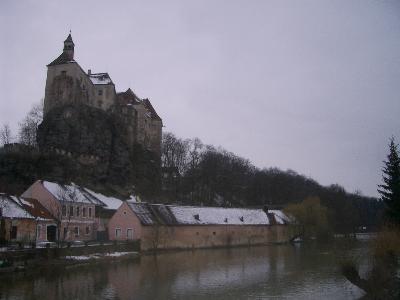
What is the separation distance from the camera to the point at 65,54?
252 feet

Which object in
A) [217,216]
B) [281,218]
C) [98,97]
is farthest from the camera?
[98,97]

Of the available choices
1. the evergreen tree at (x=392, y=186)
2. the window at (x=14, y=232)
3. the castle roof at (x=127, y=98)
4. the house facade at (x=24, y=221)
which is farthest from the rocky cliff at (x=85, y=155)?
the evergreen tree at (x=392, y=186)

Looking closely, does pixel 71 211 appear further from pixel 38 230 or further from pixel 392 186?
pixel 392 186

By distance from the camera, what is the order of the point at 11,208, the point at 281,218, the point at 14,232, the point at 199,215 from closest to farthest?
the point at 14,232
the point at 11,208
the point at 199,215
the point at 281,218

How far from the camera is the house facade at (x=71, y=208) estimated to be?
47.6 meters

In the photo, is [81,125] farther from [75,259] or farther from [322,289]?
[322,289]

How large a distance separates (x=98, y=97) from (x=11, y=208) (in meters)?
44.2

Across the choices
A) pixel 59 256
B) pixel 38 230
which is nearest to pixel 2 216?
pixel 38 230

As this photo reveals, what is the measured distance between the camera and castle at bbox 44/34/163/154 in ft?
245

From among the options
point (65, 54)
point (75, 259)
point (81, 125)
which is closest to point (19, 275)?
point (75, 259)

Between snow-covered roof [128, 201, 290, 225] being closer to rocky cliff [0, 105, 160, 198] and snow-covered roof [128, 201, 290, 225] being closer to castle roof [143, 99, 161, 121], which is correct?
rocky cliff [0, 105, 160, 198]

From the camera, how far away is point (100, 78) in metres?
83.6

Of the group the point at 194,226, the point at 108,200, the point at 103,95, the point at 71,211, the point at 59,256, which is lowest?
the point at 59,256

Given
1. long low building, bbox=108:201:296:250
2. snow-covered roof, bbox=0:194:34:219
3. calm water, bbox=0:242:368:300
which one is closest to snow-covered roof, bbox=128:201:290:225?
long low building, bbox=108:201:296:250
